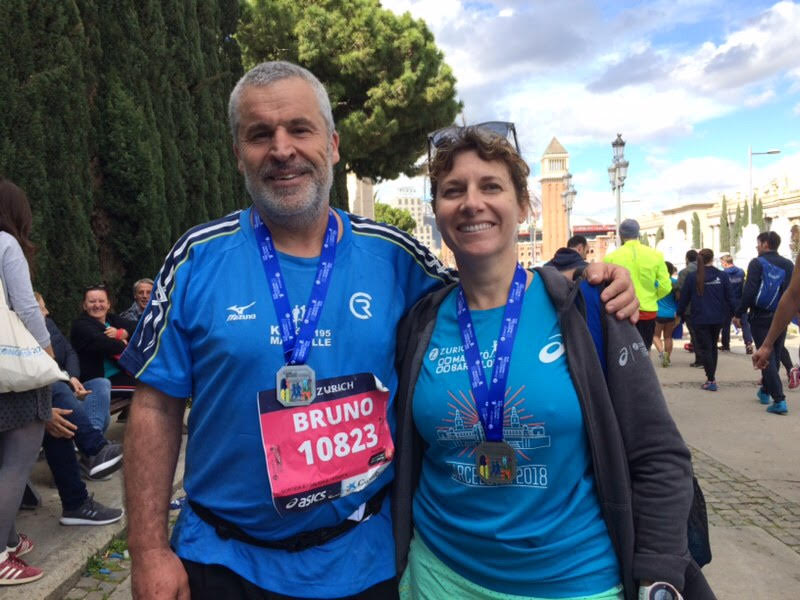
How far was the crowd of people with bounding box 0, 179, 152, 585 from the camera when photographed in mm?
3680

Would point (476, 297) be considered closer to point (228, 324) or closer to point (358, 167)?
point (228, 324)

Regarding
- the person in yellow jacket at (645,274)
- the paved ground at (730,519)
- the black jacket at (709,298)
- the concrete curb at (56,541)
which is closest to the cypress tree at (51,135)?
the paved ground at (730,519)

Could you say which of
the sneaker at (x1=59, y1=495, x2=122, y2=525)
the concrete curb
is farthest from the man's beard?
the sneaker at (x1=59, y1=495, x2=122, y2=525)

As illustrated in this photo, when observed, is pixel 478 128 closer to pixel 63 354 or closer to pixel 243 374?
pixel 243 374

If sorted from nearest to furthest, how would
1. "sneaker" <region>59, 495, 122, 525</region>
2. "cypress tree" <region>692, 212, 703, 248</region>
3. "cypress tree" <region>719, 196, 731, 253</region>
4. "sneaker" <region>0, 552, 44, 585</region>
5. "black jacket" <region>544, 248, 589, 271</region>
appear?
"black jacket" <region>544, 248, 589, 271</region>
"sneaker" <region>0, 552, 44, 585</region>
"sneaker" <region>59, 495, 122, 525</region>
"cypress tree" <region>719, 196, 731, 253</region>
"cypress tree" <region>692, 212, 703, 248</region>

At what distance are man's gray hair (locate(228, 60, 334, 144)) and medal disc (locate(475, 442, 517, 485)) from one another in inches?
42.2

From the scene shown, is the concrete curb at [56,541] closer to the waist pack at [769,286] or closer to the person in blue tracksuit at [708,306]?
the waist pack at [769,286]

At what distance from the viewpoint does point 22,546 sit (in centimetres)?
402

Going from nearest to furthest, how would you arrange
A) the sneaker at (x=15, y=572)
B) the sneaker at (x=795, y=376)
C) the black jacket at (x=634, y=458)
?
the black jacket at (x=634, y=458), the sneaker at (x=15, y=572), the sneaker at (x=795, y=376)

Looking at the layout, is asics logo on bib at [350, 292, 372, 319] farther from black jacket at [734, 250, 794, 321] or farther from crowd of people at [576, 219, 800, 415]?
black jacket at [734, 250, 794, 321]

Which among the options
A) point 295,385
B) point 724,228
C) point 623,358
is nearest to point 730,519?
point 623,358

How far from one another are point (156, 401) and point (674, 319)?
40.3 ft

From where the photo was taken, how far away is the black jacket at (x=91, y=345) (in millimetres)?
5754

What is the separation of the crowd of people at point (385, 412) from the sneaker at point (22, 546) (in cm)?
268
